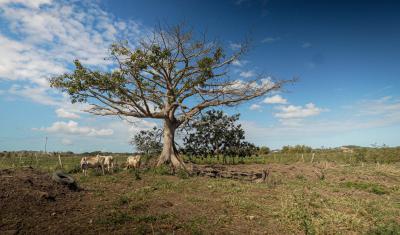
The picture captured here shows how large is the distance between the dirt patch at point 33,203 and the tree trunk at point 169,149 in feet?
33.2

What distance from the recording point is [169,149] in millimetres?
20266

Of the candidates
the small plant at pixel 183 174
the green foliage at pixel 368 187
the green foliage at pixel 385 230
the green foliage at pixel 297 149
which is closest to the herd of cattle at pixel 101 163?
the small plant at pixel 183 174

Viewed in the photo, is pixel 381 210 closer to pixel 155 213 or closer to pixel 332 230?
pixel 332 230

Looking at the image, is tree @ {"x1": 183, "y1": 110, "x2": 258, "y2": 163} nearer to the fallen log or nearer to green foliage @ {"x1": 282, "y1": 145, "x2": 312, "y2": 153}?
the fallen log

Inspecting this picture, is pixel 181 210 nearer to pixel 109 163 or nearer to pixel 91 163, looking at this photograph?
pixel 91 163

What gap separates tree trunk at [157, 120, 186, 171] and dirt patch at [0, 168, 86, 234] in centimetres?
1013

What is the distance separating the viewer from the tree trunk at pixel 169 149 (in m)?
19.8

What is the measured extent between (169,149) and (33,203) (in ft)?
41.5

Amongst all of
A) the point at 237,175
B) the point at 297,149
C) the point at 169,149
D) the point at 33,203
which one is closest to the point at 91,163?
the point at 169,149

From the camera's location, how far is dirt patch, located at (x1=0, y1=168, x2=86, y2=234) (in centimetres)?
663

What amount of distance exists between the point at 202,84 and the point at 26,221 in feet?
45.3

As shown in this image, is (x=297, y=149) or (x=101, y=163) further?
(x=297, y=149)

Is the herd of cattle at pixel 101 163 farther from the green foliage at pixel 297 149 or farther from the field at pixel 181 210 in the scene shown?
the green foliage at pixel 297 149

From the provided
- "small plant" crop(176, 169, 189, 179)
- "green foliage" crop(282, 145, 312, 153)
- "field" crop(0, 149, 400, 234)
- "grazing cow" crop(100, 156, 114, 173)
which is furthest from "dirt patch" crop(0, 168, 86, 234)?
"green foliage" crop(282, 145, 312, 153)
